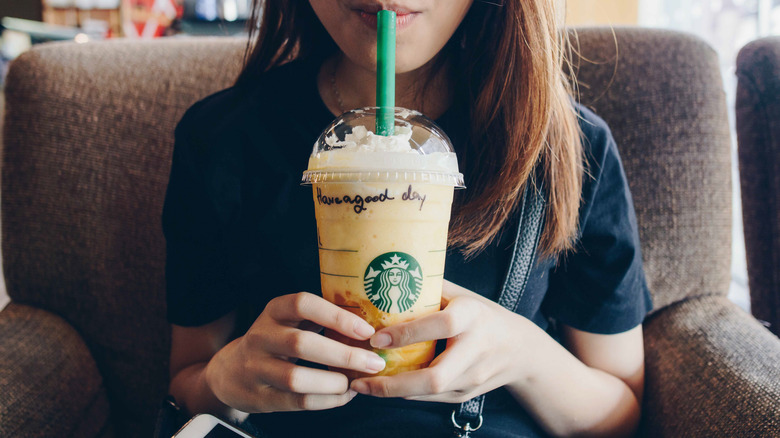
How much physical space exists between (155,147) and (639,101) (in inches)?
44.6

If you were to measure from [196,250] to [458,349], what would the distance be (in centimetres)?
51

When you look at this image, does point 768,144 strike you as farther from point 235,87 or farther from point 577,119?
point 235,87

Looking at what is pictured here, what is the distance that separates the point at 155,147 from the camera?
1202mm

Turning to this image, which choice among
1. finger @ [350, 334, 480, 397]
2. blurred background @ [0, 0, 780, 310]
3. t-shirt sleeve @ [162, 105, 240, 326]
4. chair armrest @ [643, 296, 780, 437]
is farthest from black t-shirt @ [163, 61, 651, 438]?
blurred background @ [0, 0, 780, 310]

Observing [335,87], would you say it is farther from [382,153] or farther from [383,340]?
[383,340]

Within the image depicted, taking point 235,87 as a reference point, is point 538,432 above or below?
below

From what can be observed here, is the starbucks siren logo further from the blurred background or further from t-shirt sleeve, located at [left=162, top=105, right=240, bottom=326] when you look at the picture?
the blurred background

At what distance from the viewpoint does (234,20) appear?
433cm

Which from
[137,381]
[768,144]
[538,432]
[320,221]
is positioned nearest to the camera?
[320,221]

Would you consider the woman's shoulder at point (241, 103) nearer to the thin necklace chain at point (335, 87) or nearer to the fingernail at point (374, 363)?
the thin necklace chain at point (335, 87)

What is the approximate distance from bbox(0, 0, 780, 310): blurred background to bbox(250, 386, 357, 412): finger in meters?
0.84

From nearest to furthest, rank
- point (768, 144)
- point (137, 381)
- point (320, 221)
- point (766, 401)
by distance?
point (320, 221)
point (766, 401)
point (768, 144)
point (137, 381)

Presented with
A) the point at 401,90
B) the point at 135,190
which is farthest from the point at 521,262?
the point at 135,190

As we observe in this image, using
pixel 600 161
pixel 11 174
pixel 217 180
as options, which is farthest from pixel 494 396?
pixel 11 174
